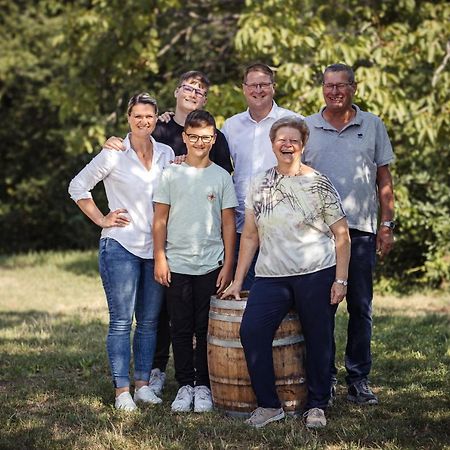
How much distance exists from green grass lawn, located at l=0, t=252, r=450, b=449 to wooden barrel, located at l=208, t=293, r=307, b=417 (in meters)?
0.14

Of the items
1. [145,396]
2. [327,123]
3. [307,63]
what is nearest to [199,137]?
[327,123]

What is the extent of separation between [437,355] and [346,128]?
7.64 feet

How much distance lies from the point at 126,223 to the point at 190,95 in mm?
937

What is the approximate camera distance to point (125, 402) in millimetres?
5395

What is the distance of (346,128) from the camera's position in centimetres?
539

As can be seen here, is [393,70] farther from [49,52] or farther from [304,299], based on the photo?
[49,52]

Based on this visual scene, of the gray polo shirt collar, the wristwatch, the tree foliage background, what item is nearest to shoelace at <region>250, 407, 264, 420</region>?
the wristwatch

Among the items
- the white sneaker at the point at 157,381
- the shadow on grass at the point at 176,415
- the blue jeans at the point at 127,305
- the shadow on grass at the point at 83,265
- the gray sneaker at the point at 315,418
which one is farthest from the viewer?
the shadow on grass at the point at 83,265

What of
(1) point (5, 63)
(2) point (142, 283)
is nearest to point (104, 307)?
(2) point (142, 283)

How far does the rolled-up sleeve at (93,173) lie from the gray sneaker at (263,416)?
1585mm

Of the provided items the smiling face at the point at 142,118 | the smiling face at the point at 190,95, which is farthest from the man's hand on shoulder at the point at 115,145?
the smiling face at the point at 190,95

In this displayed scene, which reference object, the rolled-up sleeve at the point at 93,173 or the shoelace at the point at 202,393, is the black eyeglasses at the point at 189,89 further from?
the shoelace at the point at 202,393

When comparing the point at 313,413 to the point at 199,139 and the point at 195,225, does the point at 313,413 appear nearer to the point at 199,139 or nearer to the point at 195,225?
the point at 195,225

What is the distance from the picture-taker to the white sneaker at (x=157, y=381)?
19.2 feet
